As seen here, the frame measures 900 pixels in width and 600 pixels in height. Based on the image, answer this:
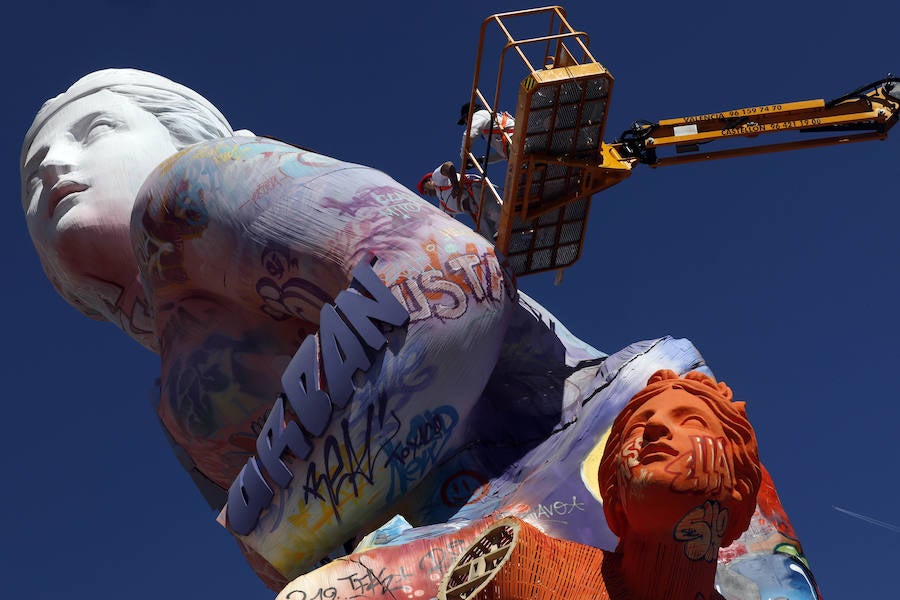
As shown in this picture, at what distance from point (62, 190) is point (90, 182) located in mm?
154

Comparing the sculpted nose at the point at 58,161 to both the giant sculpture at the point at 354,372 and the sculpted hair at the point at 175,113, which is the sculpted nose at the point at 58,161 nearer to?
the giant sculpture at the point at 354,372

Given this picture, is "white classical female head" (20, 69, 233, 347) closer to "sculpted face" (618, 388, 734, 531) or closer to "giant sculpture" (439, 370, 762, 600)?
"giant sculpture" (439, 370, 762, 600)

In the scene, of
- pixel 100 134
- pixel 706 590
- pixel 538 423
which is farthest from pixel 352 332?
pixel 100 134

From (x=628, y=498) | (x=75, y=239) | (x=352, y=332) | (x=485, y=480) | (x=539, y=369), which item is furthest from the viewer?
(x=75, y=239)

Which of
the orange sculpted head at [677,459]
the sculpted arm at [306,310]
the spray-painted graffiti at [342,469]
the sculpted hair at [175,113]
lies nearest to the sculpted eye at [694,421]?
the orange sculpted head at [677,459]

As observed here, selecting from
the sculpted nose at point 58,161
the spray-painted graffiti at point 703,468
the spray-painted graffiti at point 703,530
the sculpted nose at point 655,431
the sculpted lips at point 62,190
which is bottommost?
the spray-painted graffiti at point 703,530

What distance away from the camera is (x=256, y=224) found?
6.43 metres

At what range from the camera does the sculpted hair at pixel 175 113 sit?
7.79m

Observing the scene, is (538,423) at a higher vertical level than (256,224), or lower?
lower

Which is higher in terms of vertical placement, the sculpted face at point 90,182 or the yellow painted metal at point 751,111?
the yellow painted metal at point 751,111

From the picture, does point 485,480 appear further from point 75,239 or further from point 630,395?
point 75,239

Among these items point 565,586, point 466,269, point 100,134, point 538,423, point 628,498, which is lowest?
point 565,586

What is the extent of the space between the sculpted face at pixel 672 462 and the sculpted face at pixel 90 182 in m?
3.28

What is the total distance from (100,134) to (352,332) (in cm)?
231
